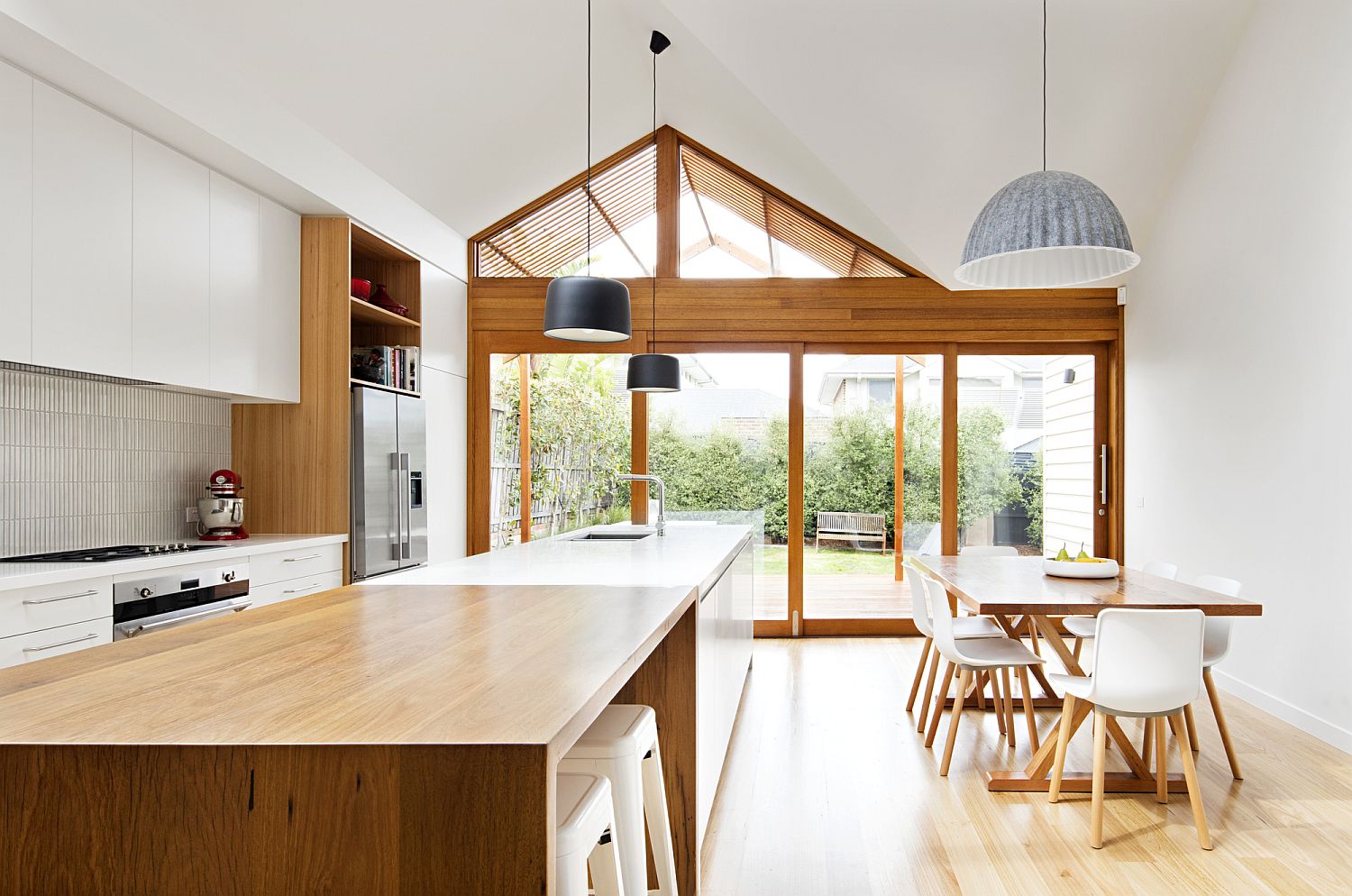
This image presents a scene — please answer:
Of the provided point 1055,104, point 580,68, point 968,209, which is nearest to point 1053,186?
point 1055,104

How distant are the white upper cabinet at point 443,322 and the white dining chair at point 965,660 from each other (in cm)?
351

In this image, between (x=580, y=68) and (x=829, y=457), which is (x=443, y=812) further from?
(x=829, y=457)

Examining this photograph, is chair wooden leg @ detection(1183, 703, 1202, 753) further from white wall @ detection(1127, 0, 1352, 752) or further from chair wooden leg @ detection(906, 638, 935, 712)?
chair wooden leg @ detection(906, 638, 935, 712)

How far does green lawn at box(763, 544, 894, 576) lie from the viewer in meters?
6.38

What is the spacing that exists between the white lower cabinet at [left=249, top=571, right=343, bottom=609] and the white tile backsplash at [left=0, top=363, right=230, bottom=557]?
623mm

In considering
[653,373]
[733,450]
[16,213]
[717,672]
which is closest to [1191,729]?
[717,672]

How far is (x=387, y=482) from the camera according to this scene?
498cm

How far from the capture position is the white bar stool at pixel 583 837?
127 cm

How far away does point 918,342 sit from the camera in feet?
20.8

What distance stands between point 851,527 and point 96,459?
4.62m

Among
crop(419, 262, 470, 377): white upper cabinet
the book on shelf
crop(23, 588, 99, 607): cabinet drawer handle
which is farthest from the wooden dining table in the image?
crop(419, 262, 470, 377): white upper cabinet

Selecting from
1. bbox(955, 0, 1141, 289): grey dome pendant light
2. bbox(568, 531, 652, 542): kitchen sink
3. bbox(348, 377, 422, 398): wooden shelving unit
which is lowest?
bbox(568, 531, 652, 542): kitchen sink

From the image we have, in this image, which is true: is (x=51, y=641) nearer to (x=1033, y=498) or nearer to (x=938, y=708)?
(x=938, y=708)

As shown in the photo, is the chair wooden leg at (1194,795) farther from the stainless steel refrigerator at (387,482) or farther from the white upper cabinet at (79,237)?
the white upper cabinet at (79,237)
